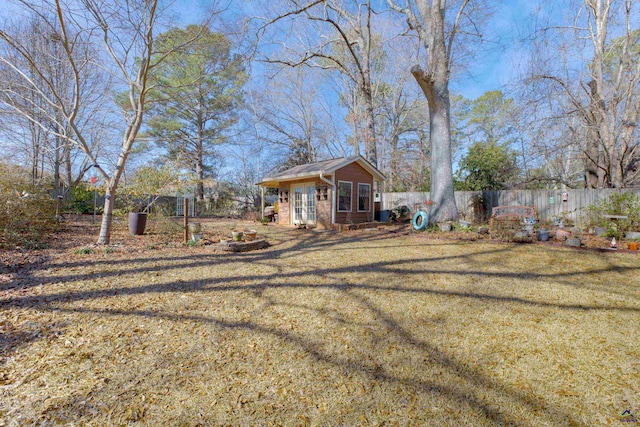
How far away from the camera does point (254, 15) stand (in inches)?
345

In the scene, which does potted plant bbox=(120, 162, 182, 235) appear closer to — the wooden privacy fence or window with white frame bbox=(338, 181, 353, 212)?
window with white frame bbox=(338, 181, 353, 212)

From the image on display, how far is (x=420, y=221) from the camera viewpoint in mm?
9109

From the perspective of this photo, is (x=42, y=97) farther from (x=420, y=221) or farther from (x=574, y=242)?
(x=574, y=242)

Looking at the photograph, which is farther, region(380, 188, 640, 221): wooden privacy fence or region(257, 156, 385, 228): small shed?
region(257, 156, 385, 228): small shed

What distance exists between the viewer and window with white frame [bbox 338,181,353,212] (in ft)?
34.8

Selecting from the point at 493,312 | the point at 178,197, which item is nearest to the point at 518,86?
the point at 493,312

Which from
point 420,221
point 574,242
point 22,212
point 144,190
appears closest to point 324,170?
point 420,221

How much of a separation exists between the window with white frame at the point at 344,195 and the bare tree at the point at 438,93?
3108 millimetres

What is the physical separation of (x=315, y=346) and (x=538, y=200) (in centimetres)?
1213

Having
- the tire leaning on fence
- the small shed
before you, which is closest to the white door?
the small shed

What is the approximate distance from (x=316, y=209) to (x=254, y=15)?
6769mm

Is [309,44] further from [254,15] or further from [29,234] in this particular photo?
[29,234]

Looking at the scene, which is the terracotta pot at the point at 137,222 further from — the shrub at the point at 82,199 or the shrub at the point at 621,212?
the shrub at the point at 621,212

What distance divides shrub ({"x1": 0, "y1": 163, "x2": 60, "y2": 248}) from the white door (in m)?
7.49
